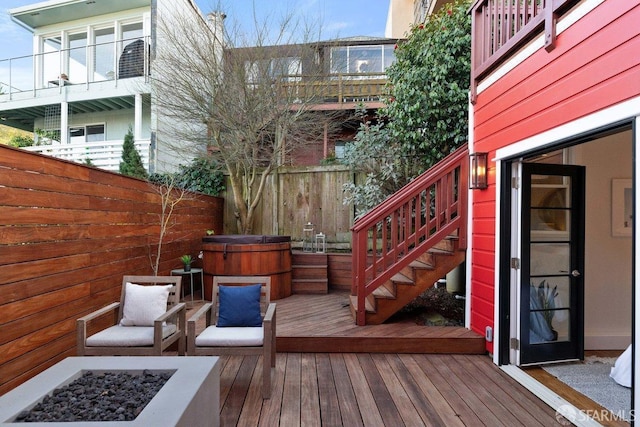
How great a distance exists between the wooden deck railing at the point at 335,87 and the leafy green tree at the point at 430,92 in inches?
39.8

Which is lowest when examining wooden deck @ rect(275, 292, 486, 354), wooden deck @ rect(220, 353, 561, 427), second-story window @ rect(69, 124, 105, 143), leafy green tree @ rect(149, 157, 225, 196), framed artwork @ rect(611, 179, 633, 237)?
wooden deck @ rect(220, 353, 561, 427)

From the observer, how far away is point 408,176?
5.68 metres

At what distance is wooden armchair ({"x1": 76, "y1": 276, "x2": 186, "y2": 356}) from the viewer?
274cm

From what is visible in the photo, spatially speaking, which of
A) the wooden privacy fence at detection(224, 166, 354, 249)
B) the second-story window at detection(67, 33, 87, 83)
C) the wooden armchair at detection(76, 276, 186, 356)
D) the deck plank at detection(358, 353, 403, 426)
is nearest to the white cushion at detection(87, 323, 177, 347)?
the wooden armchair at detection(76, 276, 186, 356)

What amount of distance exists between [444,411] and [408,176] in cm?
375

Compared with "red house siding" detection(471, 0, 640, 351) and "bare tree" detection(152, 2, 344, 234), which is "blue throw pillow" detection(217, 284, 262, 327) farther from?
"bare tree" detection(152, 2, 344, 234)

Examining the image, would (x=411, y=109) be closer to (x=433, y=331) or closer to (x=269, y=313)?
(x=433, y=331)

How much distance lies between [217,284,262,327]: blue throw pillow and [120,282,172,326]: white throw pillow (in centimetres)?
50

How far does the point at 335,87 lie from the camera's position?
7152mm

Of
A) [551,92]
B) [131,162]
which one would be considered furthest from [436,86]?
[131,162]

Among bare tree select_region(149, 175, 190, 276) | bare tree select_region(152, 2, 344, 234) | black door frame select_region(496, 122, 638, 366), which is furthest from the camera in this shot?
bare tree select_region(152, 2, 344, 234)

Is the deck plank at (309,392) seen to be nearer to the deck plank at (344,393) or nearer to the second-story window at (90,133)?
the deck plank at (344,393)

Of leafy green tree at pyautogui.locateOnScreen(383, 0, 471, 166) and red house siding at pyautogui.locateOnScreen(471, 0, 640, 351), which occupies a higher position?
leafy green tree at pyautogui.locateOnScreen(383, 0, 471, 166)

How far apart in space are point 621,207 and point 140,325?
4872mm
